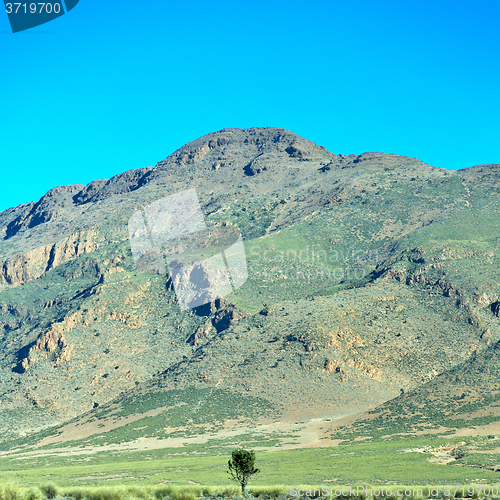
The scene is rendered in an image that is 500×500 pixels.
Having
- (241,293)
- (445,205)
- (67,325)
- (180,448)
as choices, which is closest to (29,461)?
(180,448)

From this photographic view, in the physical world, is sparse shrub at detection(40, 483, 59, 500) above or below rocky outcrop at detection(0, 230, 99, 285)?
below

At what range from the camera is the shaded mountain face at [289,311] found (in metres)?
96.4

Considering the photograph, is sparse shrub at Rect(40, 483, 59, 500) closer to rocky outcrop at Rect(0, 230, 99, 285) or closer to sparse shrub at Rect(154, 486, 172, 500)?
sparse shrub at Rect(154, 486, 172, 500)

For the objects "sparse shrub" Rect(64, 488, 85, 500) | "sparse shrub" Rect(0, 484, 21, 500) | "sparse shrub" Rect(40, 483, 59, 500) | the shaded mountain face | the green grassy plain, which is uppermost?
the shaded mountain face

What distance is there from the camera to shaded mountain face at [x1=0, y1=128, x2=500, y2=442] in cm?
9638

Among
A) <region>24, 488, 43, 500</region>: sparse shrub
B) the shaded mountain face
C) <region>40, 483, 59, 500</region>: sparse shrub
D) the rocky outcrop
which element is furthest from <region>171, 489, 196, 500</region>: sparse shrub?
the rocky outcrop

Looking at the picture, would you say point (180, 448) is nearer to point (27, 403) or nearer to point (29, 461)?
point (29, 461)

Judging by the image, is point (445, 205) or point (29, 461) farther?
point (445, 205)

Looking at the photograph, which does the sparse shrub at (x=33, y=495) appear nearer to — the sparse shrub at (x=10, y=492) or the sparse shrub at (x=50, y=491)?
the sparse shrub at (x=10, y=492)

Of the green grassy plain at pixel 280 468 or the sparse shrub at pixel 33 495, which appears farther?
the green grassy plain at pixel 280 468

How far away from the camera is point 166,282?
14088cm

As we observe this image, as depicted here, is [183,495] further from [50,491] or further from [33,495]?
[33,495]

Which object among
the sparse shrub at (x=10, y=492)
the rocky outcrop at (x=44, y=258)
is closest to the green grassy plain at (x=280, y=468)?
the sparse shrub at (x=10, y=492)

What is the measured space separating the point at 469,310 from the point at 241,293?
4336cm
